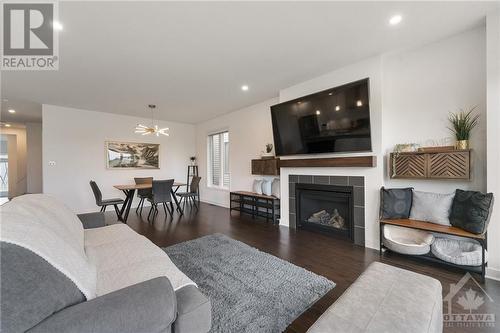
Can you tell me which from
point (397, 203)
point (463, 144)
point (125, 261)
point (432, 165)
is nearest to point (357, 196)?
point (397, 203)

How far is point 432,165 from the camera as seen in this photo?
99.3 inches

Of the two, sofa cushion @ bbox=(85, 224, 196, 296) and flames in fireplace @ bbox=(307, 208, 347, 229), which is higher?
sofa cushion @ bbox=(85, 224, 196, 296)

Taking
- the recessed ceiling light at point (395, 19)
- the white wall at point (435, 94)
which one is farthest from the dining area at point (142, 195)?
the recessed ceiling light at point (395, 19)

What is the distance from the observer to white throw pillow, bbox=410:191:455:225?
8.05 ft

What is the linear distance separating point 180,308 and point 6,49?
3.62 meters

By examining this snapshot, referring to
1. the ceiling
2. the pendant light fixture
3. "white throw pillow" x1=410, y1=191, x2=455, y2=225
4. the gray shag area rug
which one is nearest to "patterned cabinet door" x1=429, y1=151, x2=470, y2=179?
"white throw pillow" x1=410, y1=191, x2=455, y2=225

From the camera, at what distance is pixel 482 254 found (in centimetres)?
210

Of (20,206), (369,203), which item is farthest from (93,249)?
(369,203)

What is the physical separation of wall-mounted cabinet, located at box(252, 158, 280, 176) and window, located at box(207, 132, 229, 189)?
1.62 meters

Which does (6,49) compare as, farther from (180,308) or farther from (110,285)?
(180,308)

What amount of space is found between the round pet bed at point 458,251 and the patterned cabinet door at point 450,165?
2.42 feet

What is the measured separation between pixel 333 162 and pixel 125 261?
9.59 ft

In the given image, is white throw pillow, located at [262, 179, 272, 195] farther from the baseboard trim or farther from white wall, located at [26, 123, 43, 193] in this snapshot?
white wall, located at [26, 123, 43, 193]

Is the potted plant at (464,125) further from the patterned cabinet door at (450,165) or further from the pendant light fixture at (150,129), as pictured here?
the pendant light fixture at (150,129)
